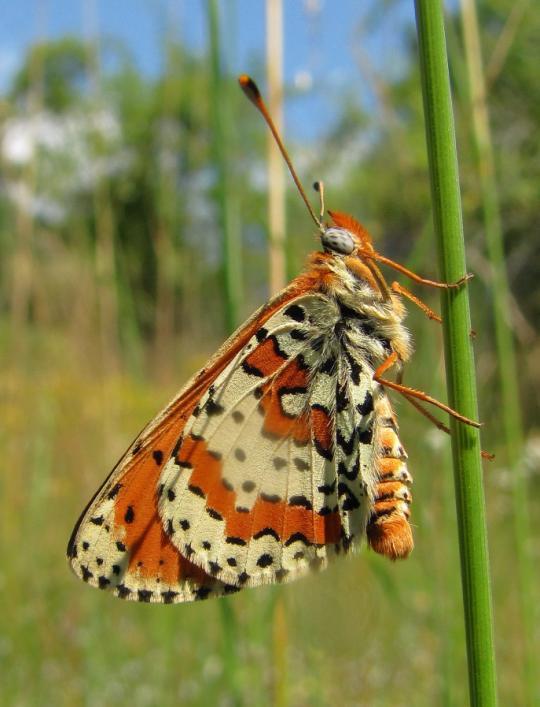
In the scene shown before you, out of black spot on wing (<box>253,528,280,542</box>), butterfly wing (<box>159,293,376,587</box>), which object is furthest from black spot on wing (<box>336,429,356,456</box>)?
black spot on wing (<box>253,528,280,542</box>)

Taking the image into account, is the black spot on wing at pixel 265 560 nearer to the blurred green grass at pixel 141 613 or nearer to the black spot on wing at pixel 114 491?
the black spot on wing at pixel 114 491

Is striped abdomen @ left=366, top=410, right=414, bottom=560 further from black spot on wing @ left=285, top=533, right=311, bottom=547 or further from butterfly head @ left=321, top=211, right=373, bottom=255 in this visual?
butterfly head @ left=321, top=211, right=373, bottom=255

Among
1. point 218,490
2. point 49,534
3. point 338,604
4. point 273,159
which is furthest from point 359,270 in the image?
point 49,534

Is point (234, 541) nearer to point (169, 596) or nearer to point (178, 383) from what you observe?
point (169, 596)

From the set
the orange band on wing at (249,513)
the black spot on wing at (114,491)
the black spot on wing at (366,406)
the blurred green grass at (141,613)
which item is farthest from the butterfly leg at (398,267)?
the blurred green grass at (141,613)

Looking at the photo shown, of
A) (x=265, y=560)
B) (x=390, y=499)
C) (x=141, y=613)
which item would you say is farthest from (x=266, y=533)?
→ (x=141, y=613)

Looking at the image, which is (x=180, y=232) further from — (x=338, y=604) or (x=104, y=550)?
(x=104, y=550)
